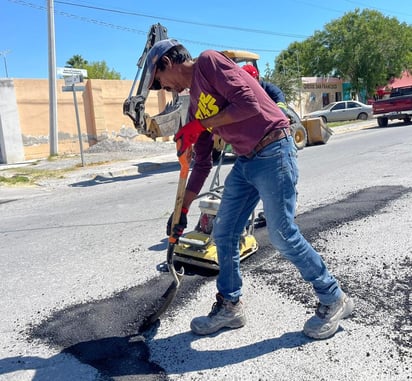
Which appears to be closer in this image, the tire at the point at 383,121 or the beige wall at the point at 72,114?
the beige wall at the point at 72,114

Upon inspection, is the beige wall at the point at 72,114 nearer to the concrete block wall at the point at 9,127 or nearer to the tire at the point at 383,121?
the concrete block wall at the point at 9,127

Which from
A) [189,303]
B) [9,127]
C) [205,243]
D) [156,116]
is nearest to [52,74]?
[9,127]

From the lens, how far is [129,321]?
119 inches

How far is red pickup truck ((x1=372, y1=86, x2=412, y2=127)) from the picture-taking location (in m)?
19.8

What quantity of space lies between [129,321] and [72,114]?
1613 cm

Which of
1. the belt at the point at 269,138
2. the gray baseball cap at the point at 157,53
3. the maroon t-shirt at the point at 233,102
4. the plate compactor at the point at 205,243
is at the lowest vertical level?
the plate compactor at the point at 205,243

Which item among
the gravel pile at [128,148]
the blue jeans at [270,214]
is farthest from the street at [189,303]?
the gravel pile at [128,148]

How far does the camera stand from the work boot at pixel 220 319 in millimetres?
2795

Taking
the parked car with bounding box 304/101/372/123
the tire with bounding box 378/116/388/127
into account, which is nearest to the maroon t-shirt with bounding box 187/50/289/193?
the tire with bounding box 378/116/388/127

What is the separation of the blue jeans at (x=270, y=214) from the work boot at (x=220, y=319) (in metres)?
0.06

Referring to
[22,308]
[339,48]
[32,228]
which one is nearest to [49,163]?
[32,228]

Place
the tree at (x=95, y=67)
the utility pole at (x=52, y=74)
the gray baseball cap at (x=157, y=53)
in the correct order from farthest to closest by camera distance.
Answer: the tree at (x=95, y=67) → the utility pole at (x=52, y=74) → the gray baseball cap at (x=157, y=53)

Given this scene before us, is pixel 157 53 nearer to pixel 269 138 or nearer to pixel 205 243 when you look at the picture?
pixel 269 138

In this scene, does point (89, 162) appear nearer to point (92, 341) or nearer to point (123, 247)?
point (123, 247)
